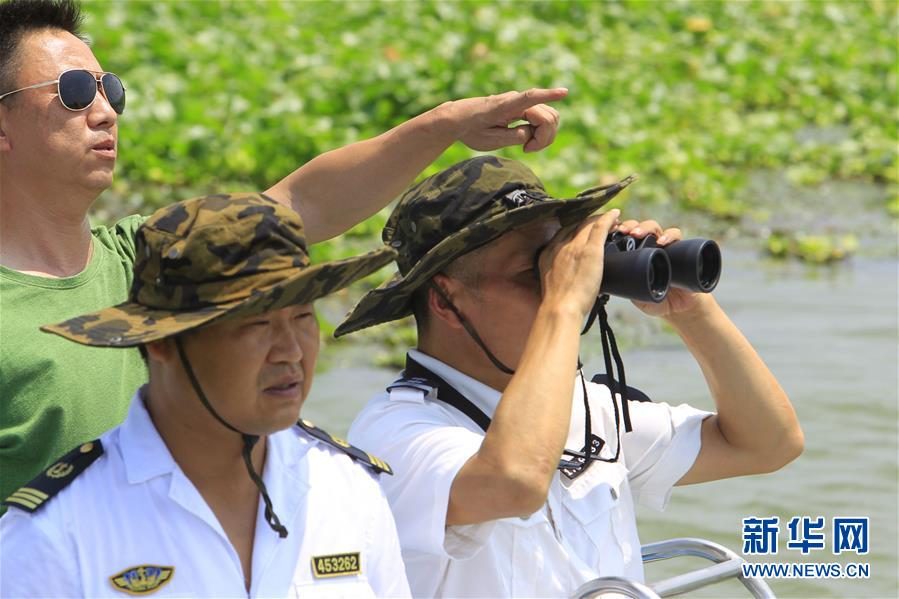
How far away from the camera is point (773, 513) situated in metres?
5.38

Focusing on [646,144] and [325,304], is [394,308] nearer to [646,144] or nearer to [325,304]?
[325,304]

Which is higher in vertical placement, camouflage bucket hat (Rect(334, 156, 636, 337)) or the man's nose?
the man's nose

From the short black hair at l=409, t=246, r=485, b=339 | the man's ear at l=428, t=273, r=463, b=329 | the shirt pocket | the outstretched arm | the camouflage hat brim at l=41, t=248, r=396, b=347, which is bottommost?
the shirt pocket

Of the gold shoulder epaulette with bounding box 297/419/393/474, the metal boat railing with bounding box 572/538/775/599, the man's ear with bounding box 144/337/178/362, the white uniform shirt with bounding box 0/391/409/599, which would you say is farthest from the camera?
the metal boat railing with bounding box 572/538/775/599

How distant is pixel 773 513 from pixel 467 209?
3123 mm

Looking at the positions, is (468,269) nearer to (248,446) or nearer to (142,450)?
(248,446)

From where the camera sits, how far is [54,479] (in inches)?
78.5

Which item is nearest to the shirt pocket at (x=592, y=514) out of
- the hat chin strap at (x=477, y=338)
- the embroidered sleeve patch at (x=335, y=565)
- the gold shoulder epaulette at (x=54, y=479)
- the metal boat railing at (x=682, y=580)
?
the metal boat railing at (x=682, y=580)

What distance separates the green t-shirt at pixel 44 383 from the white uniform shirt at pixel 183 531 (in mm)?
512

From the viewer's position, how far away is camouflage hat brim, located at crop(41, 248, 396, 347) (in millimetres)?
1938

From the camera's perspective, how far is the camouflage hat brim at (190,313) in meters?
1.94

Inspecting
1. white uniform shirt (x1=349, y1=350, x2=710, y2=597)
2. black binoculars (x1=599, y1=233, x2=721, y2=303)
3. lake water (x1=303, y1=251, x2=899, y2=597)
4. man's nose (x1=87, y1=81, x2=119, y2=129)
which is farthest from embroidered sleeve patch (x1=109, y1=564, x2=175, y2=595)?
lake water (x1=303, y1=251, x2=899, y2=597)

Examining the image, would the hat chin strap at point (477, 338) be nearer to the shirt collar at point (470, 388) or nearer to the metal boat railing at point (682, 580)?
the shirt collar at point (470, 388)

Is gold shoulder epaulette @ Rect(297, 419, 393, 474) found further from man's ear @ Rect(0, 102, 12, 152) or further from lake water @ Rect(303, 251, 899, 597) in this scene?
lake water @ Rect(303, 251, 899, 597)
